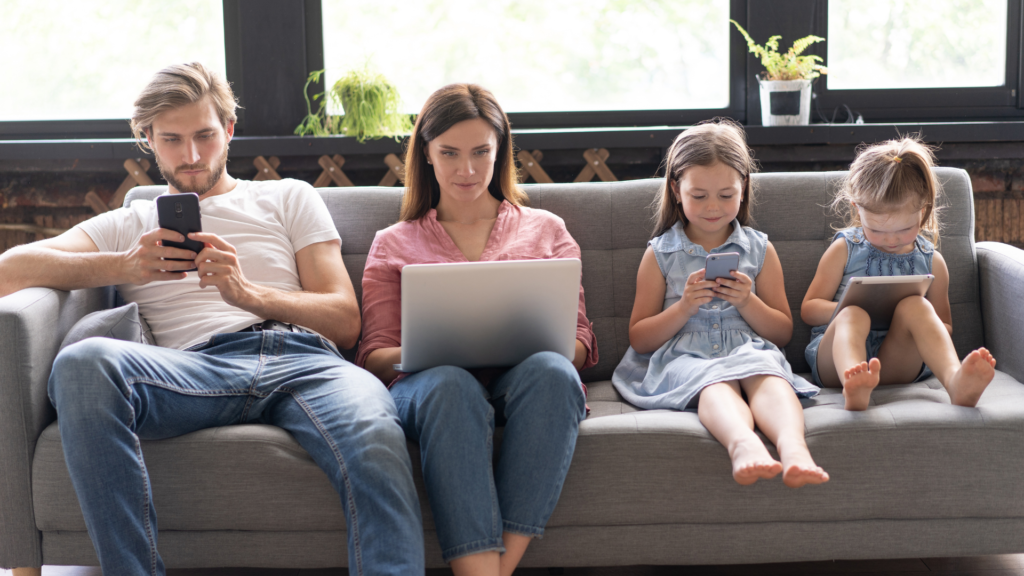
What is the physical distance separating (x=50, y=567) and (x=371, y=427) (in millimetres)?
932

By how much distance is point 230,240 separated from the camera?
5.53ft

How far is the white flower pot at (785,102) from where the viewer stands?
243cm

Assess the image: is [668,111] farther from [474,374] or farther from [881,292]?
[474,374]

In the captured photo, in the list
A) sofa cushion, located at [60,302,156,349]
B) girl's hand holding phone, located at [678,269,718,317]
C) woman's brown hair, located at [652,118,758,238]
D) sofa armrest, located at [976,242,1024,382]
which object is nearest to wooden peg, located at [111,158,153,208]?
sofa cushion, located at [60,302,156,349]

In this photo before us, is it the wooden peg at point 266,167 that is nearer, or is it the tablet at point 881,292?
the tablet at point 881,292

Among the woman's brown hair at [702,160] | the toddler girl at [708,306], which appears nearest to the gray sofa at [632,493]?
the toddler girl at [708,306]

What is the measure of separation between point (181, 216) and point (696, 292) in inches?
39.8

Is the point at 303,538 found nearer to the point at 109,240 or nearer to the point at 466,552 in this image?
the point at 466,552

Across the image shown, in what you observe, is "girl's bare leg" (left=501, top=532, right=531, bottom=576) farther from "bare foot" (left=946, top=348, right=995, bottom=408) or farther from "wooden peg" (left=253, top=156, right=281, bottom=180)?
"wooden peg" (left=253, top=156, right=281, bottom=180)

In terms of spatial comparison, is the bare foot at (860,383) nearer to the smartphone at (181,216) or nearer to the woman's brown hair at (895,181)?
the woman's brown hair at (895,181)

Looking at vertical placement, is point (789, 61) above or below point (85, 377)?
above

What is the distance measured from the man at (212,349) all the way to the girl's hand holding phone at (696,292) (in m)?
0.64

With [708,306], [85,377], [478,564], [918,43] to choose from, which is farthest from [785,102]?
[85,377]

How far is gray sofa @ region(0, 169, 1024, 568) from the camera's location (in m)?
1.33
